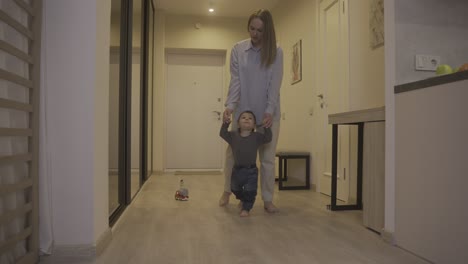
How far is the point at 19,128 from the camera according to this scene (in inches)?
48.6

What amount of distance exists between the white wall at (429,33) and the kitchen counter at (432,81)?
0.07 metres

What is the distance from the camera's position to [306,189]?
3.79 m

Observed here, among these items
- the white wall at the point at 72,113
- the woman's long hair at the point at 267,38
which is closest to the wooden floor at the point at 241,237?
the white wall at the point at 72,113

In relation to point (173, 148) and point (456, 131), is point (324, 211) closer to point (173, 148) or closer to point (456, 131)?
point (456, 131)

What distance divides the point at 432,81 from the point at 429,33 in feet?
1.36

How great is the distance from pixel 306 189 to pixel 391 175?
2.02 meters

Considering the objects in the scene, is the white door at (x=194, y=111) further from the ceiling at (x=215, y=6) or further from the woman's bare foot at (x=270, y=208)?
the woman's bare foot at (x=270, y=208)

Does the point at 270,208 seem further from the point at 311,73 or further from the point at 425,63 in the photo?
the point at 311,73

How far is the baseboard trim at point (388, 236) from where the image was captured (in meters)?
1.79

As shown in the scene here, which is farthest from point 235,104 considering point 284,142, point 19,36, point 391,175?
point 284,142

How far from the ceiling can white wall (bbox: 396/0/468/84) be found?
3.46 m

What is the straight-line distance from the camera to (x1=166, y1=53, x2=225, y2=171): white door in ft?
19.0

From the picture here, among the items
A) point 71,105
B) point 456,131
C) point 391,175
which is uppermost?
point 71,105

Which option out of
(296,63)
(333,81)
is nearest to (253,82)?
(333,81)
